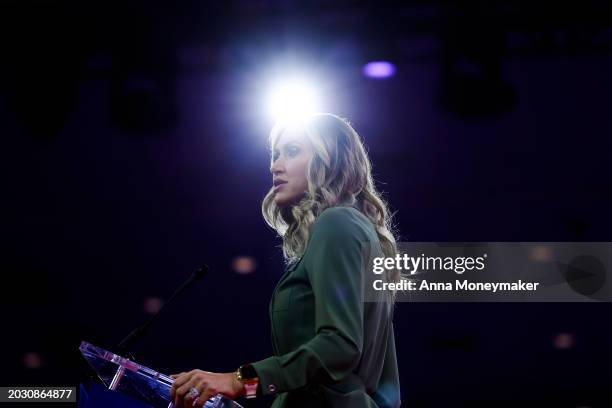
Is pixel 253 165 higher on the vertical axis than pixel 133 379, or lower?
higher

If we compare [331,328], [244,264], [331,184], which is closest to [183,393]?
[331,328]

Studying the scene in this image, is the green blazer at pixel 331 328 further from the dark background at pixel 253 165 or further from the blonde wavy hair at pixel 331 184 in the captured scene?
the dark background at pixel 253 165

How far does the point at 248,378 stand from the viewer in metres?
1.25

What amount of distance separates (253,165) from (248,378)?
467cm

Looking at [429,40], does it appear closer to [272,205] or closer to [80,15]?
[80,15]

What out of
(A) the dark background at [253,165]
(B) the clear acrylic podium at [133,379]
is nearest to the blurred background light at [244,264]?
(A) the dark background at [253,165]

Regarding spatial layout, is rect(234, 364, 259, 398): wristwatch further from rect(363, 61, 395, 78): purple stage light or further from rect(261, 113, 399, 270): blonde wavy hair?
rect(363, 61, 395, 78): purple stage light

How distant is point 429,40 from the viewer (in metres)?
5.64

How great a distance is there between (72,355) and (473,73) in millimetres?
4211

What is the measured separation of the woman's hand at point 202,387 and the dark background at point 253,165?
374 cm

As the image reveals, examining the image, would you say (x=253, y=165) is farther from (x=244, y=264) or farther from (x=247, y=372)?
(x=247, y=372)

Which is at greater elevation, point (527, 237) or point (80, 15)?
point (80, 15)

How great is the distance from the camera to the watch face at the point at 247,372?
1.25m

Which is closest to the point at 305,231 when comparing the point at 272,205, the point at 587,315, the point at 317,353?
the point at 272,205
